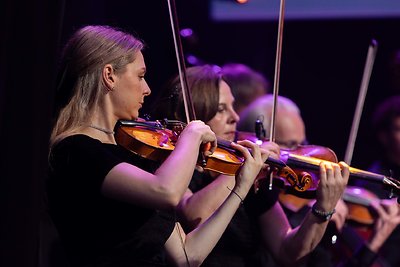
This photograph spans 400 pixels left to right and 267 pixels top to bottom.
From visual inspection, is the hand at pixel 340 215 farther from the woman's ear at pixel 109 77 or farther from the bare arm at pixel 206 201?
the woman's ear at pixel 109 77

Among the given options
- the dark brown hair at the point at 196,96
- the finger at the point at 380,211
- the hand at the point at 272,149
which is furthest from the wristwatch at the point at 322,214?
the finger at the point at 380,211

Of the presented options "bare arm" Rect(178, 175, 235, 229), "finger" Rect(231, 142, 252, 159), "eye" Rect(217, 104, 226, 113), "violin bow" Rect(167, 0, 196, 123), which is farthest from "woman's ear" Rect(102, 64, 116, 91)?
"eye" Rect(217, 104, 226, 113)

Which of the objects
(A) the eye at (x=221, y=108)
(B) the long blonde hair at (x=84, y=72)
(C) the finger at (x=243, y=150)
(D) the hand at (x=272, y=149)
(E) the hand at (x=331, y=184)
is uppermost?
(B) the long blonde hair at (x=84, y=72)

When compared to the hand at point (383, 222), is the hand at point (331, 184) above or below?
above

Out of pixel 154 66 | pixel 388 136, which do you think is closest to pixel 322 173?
pixel 388 136

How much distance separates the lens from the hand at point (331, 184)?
2.39 metres

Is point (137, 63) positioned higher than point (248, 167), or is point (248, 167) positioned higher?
point (137, 63)

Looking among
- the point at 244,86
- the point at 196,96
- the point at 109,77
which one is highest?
the point at 109,77

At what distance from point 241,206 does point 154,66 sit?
1.26 meters

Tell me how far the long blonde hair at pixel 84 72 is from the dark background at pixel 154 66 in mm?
110

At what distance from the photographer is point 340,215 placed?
2980mm

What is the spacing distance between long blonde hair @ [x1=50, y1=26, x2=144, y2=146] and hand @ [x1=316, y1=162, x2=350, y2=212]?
775 mm

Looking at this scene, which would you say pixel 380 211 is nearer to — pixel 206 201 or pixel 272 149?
pixel 272 149

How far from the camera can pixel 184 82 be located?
2.31 meters
